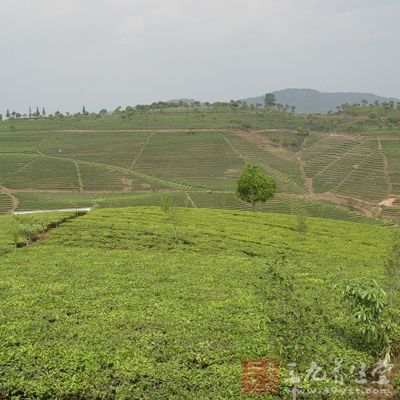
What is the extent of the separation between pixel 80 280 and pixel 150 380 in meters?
11.4

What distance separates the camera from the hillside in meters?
13.4

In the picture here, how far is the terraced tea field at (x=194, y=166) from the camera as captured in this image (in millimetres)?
95688

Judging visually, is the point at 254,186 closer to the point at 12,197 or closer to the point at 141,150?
the point at 12,197

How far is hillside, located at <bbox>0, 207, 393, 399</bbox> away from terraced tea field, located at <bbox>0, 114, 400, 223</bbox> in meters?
54.9

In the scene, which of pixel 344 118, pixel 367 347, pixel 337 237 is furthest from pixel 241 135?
pixel 367 347

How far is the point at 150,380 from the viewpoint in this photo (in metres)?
13.3

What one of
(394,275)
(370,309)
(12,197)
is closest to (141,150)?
(12,197)

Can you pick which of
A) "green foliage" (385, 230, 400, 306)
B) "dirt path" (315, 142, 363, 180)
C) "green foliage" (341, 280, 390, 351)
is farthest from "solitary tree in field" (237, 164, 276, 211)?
"dirt path" (315, 142, 363, 180)

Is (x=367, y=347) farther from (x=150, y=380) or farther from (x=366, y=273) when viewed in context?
(x=366, y=273)

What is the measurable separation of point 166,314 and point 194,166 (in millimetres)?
106719

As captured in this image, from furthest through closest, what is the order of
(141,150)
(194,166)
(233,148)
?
(233,148) → (141,150) → (194,166)

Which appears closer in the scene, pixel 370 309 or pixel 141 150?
pixel 370 309

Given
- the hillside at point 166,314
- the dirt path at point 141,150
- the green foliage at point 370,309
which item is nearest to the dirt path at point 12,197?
the dirt path at point 141,150

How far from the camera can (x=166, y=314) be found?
18.0m
